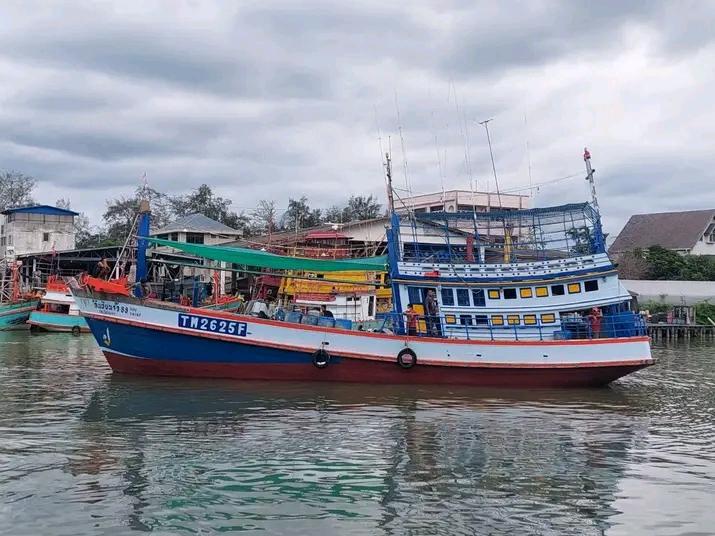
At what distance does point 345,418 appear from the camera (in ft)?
50.6

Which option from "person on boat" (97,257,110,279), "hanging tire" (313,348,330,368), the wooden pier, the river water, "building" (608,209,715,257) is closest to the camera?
the river water

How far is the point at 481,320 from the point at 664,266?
1534 inches

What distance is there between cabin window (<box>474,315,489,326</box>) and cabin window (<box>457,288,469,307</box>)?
1.53ft

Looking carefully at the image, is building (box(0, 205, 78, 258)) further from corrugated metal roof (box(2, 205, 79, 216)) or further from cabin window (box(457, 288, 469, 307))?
cabin window (box(457, 288, 469, 307))

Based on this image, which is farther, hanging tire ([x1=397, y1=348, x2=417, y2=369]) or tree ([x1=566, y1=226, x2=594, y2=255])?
tree ([x1=566, y1=226, x2=594, y2=255])

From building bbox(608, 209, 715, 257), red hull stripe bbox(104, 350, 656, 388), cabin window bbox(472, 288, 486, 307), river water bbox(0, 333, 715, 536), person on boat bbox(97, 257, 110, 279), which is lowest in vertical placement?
river water bbox(0, 333, 715, 536)

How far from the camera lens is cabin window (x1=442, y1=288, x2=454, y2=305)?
21422 mm

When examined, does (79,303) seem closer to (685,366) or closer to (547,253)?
(547,253)

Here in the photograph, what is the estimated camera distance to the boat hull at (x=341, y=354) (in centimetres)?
2011

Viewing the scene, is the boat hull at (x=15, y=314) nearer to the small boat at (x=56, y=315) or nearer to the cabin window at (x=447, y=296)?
the small boat at (x=56, y=315)

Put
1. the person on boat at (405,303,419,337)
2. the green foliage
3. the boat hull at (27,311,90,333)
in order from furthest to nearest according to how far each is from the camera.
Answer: the green foliage < the boat hull at (27,311,90,333) < the person on boat at (405,303,419,337)

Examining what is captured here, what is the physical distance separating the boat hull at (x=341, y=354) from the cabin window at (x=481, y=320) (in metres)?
1.20

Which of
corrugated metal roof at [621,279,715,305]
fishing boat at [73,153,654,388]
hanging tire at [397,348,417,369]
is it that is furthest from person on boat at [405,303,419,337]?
corrugated metal roof at [621,279,715,305]

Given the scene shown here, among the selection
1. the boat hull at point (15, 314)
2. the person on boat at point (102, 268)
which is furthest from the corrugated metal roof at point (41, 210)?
the person on boat at point (102, 268)
